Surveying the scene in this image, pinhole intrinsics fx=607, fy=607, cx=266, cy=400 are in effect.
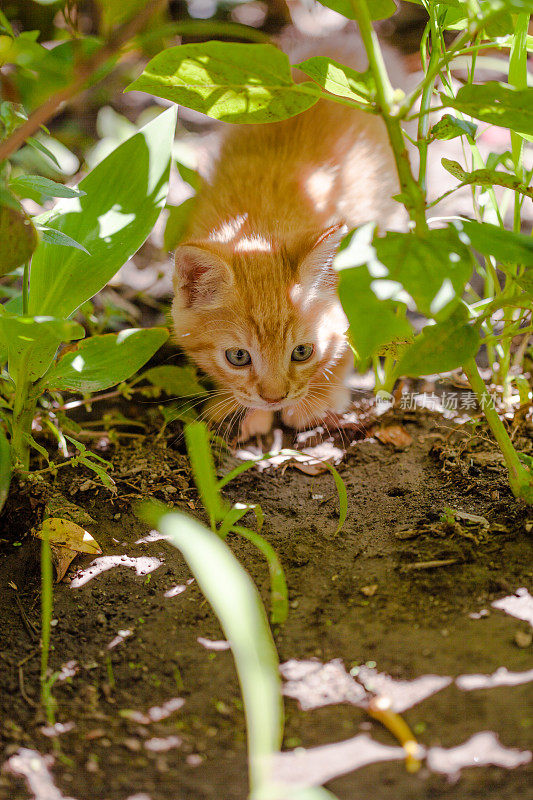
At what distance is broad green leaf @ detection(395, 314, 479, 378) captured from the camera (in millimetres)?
923

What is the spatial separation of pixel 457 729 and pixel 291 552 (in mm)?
489

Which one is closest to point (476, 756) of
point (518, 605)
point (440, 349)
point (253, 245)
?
point (518, 605)

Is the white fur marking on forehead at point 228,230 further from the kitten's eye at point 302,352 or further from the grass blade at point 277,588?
the grass blade at point 277,588

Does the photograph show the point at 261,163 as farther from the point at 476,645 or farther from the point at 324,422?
the point at 476,645

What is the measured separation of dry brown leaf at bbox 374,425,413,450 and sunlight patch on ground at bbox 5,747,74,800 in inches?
43.4

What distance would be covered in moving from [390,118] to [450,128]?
13 cm

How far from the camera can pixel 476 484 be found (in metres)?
1.34

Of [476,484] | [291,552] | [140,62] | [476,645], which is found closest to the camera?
[476,645]

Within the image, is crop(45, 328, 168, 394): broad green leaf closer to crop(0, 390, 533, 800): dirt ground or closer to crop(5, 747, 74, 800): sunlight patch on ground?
crop(0, 390, 533, 800): dirt ground

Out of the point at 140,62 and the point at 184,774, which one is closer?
the point at 184,774

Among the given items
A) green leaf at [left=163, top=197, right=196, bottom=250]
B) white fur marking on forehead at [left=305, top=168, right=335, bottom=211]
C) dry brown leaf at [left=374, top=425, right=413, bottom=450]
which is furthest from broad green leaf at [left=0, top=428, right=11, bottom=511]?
white fur marking on forehead at [left=305, top=168, right=335, bottom=211]

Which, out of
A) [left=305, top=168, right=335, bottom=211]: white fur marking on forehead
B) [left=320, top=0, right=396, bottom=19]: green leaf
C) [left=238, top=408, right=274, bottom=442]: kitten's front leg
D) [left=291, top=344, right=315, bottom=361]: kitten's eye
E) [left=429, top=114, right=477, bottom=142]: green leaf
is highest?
[left=320, top=0, right=396, bottom=19]: green leaf

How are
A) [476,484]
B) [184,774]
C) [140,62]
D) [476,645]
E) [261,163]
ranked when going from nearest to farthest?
[184,774] → [476,645] → [476,484] → [261,163] → [140,62]

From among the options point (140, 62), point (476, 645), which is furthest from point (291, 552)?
point (140, 62)
